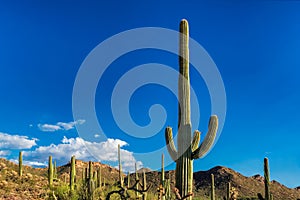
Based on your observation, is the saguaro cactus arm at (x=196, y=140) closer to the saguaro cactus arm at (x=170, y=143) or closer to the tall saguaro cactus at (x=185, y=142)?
the tall saguaro cactus at (x=185, y=142)

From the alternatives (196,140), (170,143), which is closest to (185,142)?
(196,140)

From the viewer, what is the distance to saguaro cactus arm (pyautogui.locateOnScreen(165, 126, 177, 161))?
8.12 meters

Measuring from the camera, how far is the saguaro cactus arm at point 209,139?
8.40 m

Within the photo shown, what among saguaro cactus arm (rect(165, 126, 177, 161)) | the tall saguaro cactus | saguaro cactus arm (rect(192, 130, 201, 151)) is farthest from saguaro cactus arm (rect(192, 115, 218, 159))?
saguaro cactus arm (rect(165, 126, 177, 161))

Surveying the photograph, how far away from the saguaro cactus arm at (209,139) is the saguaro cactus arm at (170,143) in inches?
19.5

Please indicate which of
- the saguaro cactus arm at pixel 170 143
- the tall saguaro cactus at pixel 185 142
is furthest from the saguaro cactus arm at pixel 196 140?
the saguaro cactus arm at pixel 170 143

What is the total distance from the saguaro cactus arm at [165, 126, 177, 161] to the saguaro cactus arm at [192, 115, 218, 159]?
50 centimetres

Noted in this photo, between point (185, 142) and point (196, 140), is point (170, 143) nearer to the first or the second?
point (185, 142)

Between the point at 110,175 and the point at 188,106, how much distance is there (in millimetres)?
47348

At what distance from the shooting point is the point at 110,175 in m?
54.7

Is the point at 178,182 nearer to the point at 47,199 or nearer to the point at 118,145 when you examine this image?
the point at 118,145

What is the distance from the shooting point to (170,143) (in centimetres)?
830

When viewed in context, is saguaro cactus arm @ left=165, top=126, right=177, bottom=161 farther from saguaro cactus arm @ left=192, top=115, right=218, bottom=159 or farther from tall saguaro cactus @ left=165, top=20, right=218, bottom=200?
saguaro cactus arm @ left=192, top=115, right=218, bottom=159

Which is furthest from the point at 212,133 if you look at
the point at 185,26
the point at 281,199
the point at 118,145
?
the point at 281,199
